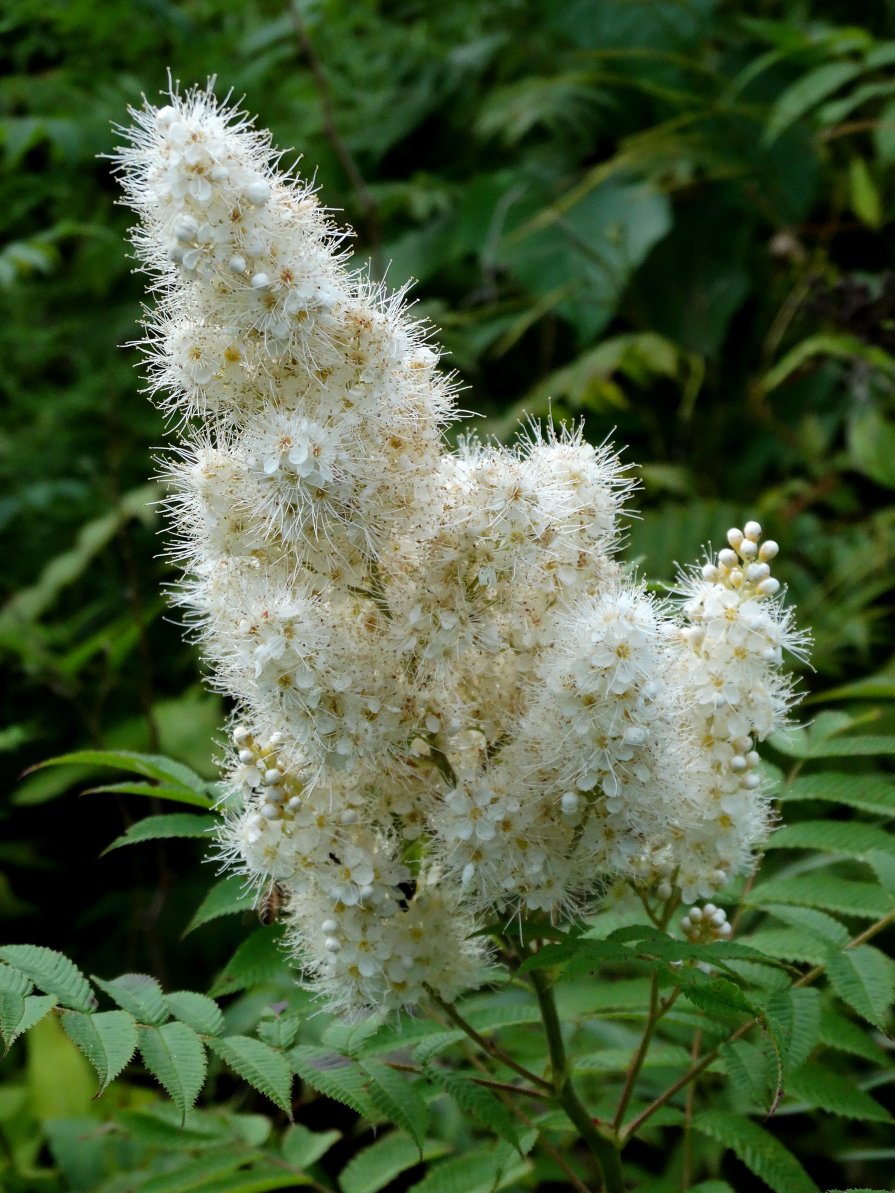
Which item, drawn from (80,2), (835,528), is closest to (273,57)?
(80,2)

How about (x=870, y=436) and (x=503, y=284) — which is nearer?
(x=870, y=436)

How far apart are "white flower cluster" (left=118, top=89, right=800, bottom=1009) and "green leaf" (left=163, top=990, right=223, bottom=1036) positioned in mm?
187

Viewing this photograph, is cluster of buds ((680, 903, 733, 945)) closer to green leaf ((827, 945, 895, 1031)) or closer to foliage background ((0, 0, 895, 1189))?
green leaf ((827, 945, 895, 1031))

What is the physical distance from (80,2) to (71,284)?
1.37 m

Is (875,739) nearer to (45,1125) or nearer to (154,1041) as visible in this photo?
(154,1041)

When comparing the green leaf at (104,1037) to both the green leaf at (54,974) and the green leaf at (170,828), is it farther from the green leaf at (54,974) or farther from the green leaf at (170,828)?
the green leaf at (170,828)

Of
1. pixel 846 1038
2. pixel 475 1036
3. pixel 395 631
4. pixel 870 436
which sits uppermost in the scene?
pixel 870 436

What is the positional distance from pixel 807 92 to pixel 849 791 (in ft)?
10.8

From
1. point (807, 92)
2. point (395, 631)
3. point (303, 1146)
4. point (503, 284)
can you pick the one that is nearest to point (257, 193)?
point (395, 631)

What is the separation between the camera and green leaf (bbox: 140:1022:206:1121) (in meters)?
1.65

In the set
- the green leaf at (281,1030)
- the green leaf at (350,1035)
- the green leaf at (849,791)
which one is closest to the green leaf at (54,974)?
the green leaf at (281,1030)

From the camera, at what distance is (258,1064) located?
1.78 m

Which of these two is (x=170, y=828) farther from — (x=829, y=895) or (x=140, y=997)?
(x=829, y=895)

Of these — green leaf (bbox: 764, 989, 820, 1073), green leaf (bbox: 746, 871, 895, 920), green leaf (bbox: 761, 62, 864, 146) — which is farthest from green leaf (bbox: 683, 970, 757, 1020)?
green leaf (bbox: 761, 62, 864, 146)
